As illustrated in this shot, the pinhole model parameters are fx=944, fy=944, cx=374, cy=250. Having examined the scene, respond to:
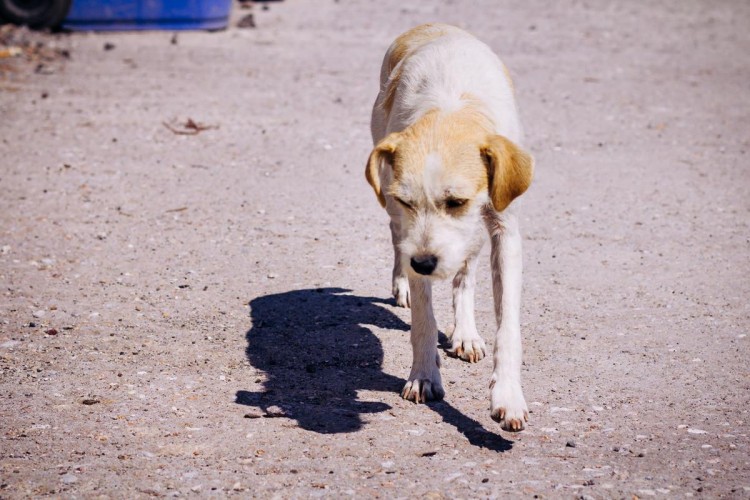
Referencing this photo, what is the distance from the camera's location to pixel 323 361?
16.3ft

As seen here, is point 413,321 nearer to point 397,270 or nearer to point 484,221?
point 484,221

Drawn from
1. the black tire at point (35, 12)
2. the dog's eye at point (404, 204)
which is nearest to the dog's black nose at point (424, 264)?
the dog's eye at point (404, 204)

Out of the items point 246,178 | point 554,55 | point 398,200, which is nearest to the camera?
point 398,200

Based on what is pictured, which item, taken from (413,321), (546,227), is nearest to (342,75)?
(546,227)

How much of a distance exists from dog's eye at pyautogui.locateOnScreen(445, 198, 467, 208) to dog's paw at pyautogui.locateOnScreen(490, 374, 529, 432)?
2.70 feet

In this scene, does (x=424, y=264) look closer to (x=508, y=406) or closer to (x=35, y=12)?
(x=508, y=406)

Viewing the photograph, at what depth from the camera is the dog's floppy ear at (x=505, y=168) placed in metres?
3.92

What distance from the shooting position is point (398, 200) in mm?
3957

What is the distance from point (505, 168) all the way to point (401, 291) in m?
1.91

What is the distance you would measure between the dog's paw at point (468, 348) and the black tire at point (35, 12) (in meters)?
10.4

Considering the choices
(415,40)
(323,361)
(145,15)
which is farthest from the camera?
(145,15)

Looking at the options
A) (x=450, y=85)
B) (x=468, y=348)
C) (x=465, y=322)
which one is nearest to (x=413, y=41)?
(x=450, y=85)

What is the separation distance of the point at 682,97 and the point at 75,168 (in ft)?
21.9

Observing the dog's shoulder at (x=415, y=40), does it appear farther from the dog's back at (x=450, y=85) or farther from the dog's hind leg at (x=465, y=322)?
the dog's hind leg at (x=465, y=322)
